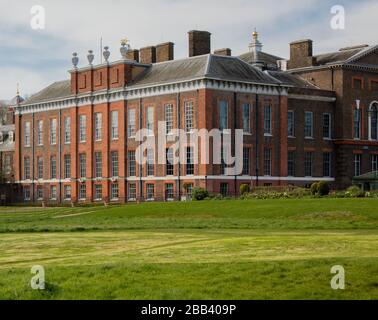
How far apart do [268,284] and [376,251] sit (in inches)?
220

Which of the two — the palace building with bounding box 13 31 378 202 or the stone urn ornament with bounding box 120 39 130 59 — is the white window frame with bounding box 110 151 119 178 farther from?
the stone urn ornament with bounding box 120 39 130 59

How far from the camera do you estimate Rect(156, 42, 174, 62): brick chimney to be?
3031 inches

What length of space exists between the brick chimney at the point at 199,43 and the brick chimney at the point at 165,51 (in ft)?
11.7

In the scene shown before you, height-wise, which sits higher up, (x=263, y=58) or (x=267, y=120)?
(x=263, y=58)

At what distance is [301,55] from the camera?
79.7 m

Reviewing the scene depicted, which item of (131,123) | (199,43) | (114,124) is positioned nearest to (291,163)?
(199,43)

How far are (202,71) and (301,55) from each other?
16007mm

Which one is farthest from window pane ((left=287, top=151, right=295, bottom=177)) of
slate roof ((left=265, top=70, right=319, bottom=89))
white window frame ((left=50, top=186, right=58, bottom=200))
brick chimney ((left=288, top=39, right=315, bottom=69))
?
white window frame ((left=50, top=186, right=58, bottom=200))

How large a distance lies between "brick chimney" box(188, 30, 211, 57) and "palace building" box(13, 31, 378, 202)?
0.34 ft

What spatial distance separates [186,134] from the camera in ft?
220

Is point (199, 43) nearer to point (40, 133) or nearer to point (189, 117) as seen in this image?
point (189, 117)

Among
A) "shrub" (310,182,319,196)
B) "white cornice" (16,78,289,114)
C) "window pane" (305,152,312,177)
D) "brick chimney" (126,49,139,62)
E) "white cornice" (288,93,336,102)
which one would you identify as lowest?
"shrub" (310,182,319,196)
